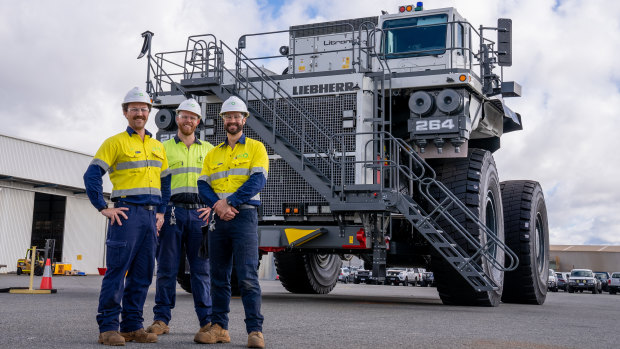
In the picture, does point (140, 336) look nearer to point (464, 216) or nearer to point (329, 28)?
point (464, 216)

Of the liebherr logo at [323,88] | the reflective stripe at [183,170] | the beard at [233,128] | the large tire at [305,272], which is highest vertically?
the liebherr logo at [323,88]

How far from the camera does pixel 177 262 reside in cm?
648

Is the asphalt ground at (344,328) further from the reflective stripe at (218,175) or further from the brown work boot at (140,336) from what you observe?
the reflective stripe at (218,175)

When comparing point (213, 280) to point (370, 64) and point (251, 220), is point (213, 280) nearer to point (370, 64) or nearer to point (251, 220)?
point (251, 220)

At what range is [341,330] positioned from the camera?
6934mm

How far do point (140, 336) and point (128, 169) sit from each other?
1.34 m

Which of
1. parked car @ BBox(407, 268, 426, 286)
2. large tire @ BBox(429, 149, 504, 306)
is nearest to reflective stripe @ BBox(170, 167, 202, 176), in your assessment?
large tire @ BBox(429, 149, 504, 306)

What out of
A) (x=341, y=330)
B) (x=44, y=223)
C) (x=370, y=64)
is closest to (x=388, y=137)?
(x=370, y=64)

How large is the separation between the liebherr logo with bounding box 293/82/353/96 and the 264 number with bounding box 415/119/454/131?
1.15m

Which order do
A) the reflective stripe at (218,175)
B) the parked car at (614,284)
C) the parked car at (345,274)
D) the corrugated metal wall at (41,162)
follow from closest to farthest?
the reflective stripe at (218,175)
the corrugated metal wall at (41,162)
the parked car at (614,284)
the parked car at (345,274)

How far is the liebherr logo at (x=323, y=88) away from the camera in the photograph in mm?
10742

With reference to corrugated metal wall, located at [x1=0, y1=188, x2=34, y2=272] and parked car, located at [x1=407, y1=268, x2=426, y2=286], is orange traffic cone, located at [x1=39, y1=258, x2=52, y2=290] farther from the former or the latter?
parked car, located at [x1=407, y1=268, x2=426, y2=286]

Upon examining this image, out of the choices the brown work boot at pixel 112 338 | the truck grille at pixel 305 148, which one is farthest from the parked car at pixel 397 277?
the brown work boot at pixel 112 338

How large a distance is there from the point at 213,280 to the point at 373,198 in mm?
4337
